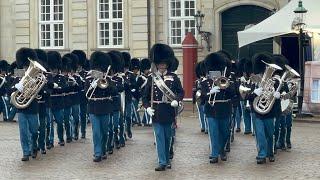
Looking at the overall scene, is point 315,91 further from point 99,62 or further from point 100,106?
point 100,106

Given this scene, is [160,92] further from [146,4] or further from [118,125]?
[146,4]

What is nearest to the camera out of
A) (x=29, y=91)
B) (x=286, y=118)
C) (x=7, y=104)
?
(x=29, y=91)

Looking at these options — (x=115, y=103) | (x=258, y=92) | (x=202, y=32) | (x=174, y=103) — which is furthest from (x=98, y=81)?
(x=202, y=32)

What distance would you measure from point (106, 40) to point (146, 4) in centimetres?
218

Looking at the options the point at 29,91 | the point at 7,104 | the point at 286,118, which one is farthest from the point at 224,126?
the point at 7,104

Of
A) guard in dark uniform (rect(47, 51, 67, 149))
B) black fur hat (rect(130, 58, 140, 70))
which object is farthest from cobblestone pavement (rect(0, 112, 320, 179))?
black fur hat (rect(130, 58, 140, 70))

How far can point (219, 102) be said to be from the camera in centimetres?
1203

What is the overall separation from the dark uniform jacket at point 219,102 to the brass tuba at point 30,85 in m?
2.75

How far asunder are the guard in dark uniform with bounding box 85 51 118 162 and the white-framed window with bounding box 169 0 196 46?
1435cm

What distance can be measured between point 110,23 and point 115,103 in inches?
581

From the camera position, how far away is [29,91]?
12.5m

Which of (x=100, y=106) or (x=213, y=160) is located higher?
(x=100, y=106)

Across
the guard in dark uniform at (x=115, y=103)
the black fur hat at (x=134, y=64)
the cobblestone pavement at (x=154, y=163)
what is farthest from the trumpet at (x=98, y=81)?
the black fur hat at (x=134, y=64)

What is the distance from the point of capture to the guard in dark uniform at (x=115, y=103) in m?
13.0
